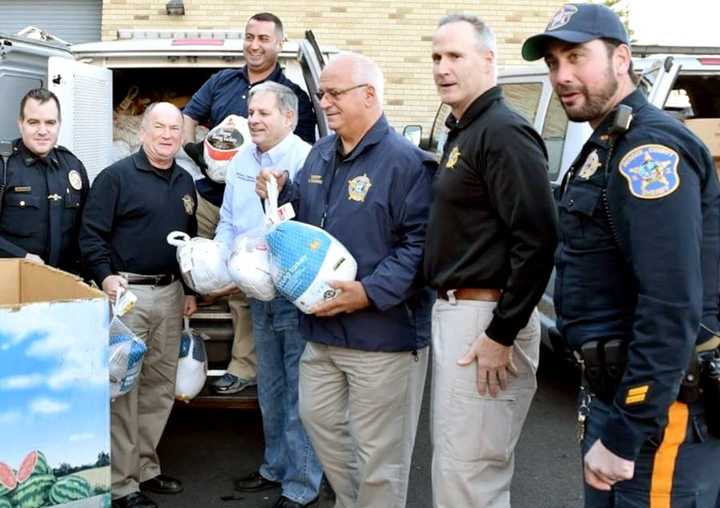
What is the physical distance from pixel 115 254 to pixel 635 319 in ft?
8.55

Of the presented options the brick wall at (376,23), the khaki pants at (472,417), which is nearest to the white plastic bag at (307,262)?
the khaki pants at (472,417)

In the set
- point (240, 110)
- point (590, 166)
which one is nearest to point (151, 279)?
point (240, 110)

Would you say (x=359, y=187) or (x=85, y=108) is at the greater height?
(x=85, y=108)

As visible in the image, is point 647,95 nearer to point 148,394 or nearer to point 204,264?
point 204,264

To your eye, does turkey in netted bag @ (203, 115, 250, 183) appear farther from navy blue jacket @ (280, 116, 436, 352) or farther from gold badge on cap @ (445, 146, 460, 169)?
gold badge on cap @ (445, 146, 460, 169)

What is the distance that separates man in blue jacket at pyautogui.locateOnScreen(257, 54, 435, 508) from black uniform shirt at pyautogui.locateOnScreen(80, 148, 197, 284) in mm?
676

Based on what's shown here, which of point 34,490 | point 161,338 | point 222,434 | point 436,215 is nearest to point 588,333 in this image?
point 436,215

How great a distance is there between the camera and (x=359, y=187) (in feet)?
10.8

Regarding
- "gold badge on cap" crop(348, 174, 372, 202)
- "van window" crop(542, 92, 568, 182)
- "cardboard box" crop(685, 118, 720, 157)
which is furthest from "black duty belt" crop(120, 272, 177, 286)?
"cardboard box" crop(685, 118, 720, 157)

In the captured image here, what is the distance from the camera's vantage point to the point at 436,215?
2871 millimetres

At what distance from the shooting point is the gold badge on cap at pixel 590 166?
7.13 feet

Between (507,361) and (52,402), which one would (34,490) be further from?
(507,361)

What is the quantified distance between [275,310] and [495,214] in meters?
1.51

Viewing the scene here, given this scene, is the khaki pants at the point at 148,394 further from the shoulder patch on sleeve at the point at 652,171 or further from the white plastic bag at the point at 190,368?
the shoulder patch on sleeve at the point at 652,171
